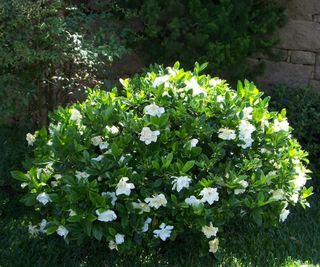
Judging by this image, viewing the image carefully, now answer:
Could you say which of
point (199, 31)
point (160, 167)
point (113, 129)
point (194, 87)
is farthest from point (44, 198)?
point (199, 31)

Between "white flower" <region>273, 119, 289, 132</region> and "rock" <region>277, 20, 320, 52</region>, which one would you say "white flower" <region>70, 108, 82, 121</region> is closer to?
"white flower" <region>273, 119, 289, 132</region>

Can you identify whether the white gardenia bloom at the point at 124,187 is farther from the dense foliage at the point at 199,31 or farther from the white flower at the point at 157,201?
the dense foliage at the point at 199,31

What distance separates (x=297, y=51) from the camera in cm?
511

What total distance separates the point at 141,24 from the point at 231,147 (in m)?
2.02

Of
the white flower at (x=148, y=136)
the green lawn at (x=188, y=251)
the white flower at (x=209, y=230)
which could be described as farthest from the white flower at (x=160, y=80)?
the green lawn at (x=188, y=251)

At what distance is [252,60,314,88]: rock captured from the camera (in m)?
5.11

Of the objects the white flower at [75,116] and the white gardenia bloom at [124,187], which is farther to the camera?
the white flower at [75,116]

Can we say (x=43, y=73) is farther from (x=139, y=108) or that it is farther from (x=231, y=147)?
(x=231, y=147)

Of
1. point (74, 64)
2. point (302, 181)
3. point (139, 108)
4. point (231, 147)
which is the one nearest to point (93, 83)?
point (74, 64)

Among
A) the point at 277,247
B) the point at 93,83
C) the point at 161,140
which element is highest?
the point at 161,140

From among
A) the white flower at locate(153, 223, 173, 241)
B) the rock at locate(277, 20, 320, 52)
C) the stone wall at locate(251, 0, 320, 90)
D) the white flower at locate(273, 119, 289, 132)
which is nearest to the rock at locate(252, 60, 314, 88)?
the stone wall at locate(251, 0, 320, 90)

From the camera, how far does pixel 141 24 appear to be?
15.4ft

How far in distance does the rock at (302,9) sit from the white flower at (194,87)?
7.58 feet

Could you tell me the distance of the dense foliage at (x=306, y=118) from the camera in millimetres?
4531
